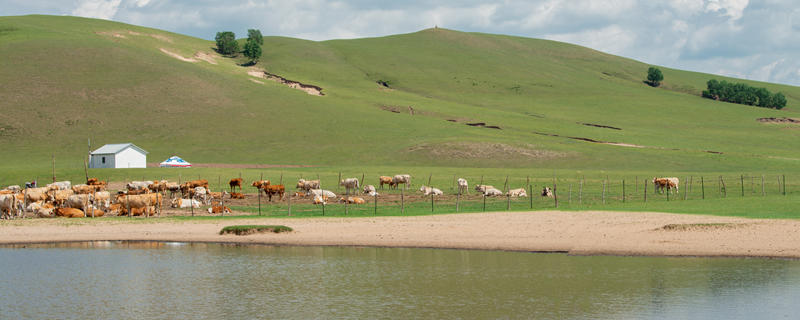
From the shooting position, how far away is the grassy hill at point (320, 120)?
3873 inches

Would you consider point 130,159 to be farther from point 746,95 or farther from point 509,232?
point 746,95

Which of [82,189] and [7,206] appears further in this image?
[82,189]

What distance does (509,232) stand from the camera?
36.0 meters

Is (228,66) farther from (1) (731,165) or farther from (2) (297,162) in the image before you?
(1) (731,165)

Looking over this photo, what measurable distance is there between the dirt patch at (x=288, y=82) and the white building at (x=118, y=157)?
63280 mm

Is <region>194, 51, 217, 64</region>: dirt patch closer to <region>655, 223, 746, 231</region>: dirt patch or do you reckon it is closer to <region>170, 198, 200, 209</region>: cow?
<region>170, 198, 200, 209</region>: cow

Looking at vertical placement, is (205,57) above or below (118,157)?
above

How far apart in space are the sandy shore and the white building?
4613cm

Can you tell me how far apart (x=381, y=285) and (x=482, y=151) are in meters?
74.5

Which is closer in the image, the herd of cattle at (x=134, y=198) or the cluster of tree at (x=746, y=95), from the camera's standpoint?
the herd of cattle at (x=134, y=198)

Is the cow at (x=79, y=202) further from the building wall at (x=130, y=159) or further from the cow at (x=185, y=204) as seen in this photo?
the building wall at (x=130, y=159)

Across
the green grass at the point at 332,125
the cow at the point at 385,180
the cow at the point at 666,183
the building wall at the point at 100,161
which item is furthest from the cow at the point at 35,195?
the cow at the point at 666,183

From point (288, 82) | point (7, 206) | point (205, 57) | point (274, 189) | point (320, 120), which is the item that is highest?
point (205, 57)

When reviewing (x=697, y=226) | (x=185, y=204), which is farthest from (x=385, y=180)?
(x=697, y=226)
